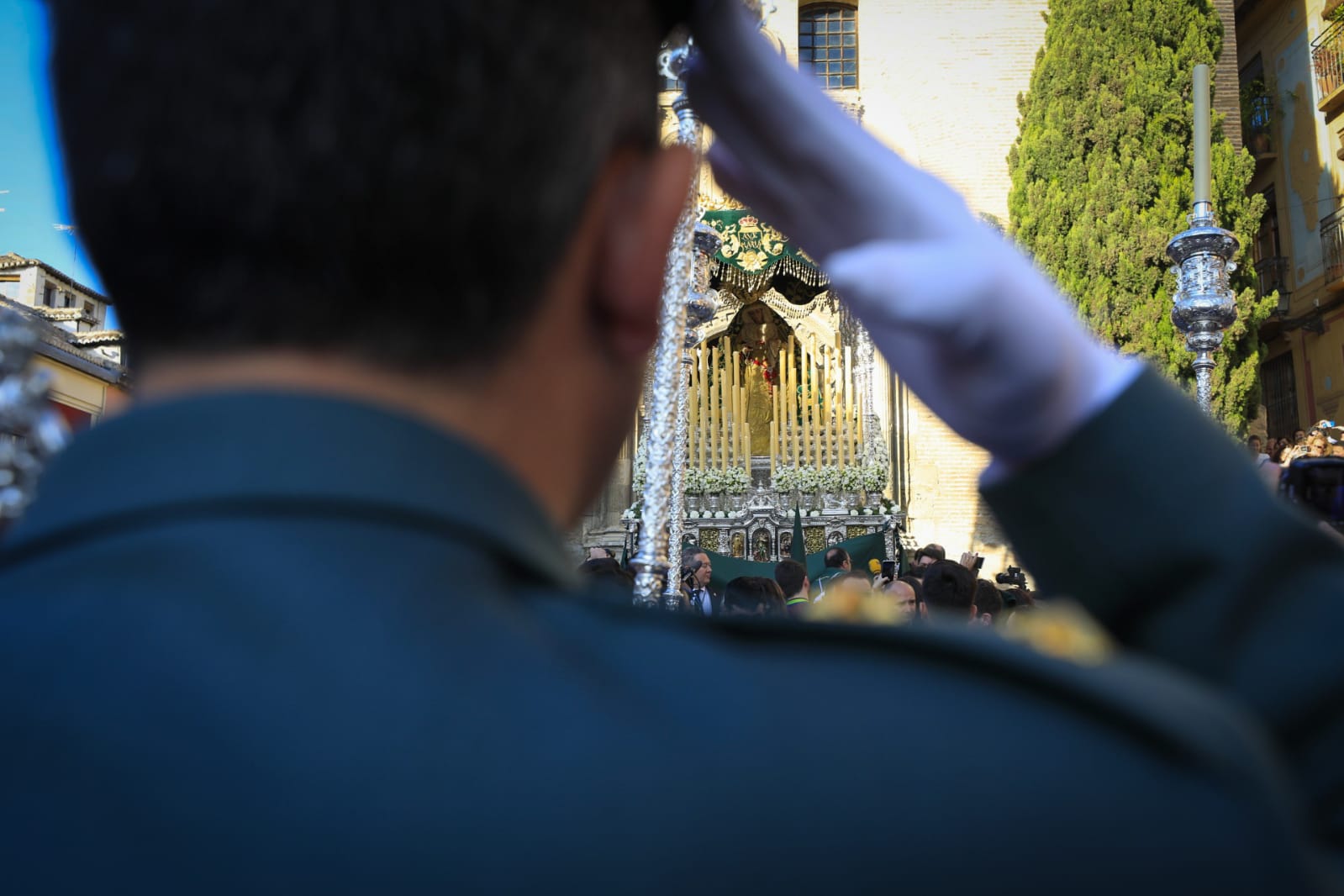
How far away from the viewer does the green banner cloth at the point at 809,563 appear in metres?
8.62

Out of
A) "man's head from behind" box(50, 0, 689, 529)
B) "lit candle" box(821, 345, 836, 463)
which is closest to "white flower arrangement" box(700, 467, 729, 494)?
"lit candle" box(821, 345, 836, 463)

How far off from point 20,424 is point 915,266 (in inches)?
29.2

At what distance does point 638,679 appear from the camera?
19.2 inches

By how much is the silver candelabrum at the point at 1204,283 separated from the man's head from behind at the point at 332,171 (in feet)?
16.3

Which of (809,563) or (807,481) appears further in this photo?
(807,481)

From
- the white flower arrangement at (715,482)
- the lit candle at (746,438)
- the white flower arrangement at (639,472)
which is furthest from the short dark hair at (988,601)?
the lit candle at (746,438)

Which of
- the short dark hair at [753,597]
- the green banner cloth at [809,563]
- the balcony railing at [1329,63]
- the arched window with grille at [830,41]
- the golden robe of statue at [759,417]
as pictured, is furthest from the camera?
the balcony railing at [1329,63]

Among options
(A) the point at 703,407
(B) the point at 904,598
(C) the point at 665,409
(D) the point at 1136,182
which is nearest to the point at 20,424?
(C) the point at 665,409

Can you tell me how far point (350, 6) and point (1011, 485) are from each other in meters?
0.59

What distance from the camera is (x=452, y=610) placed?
49cm

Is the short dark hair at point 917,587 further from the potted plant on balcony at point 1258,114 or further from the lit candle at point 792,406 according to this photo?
the potted plant on balcony at point 1258,114

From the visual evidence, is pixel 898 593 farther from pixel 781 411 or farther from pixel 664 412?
pixel 781 411

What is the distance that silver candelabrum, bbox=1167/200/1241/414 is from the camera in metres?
4.87

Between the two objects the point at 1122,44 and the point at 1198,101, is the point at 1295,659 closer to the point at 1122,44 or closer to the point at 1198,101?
the point at 1198,101
